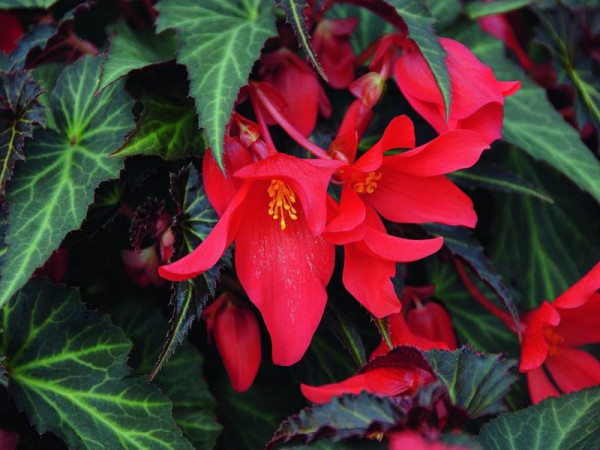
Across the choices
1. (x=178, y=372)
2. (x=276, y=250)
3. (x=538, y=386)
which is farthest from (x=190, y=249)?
(x=538, y=386)

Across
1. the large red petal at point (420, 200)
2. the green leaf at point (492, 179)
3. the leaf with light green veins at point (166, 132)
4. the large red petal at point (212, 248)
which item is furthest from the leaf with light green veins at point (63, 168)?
the green leaf at point (492, 179)

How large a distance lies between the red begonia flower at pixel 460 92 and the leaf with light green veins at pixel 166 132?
0.20m

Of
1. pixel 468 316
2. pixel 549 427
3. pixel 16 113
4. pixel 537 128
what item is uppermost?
pixel 16 113

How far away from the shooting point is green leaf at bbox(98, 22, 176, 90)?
660 millimetres

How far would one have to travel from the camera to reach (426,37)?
0.69 metres

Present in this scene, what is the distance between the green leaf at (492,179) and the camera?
79 centimetres

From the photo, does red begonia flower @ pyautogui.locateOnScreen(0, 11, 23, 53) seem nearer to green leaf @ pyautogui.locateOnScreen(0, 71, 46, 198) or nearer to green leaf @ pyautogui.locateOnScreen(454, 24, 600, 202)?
green leaf @ pyautogui.locateOnScreen(0, 71, 46, 198)

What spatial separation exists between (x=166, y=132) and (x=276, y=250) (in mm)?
153

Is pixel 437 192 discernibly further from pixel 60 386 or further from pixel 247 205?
pixel 60 386

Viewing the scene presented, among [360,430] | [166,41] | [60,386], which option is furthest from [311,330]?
[166,41]

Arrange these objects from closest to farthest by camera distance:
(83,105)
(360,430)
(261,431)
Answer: (360,430) < (83,105) < (261,431)

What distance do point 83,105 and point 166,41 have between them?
0.12 metres

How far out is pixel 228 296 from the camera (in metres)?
0.74

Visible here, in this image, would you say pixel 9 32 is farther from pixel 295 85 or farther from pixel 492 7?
pixel 492 7
